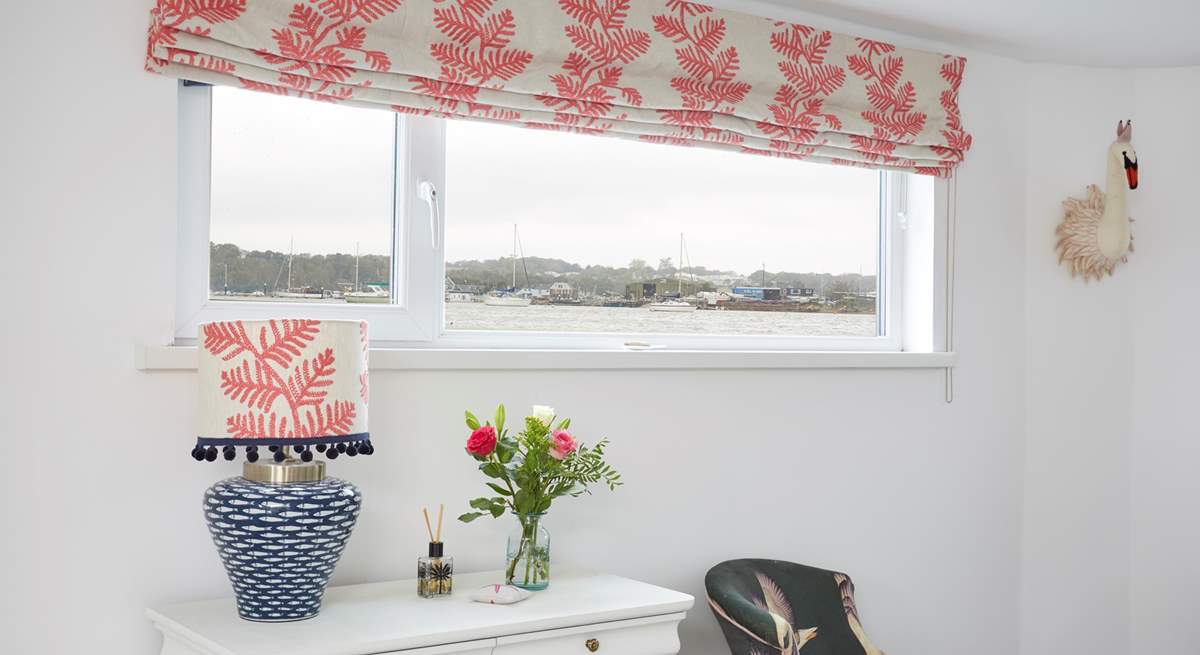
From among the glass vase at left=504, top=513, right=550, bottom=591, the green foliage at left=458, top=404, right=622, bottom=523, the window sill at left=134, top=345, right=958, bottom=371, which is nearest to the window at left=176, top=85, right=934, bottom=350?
the window sill at left=134, top=345, right=958, bottom=371

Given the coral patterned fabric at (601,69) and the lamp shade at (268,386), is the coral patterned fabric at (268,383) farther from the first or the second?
the coral patterned fabric at (601,69)

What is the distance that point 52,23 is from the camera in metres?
2.10

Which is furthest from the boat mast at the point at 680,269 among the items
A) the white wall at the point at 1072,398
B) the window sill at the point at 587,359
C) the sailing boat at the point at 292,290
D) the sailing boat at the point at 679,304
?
the white wall at the point at 1072,398

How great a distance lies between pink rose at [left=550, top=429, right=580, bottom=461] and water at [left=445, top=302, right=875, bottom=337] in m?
0.56

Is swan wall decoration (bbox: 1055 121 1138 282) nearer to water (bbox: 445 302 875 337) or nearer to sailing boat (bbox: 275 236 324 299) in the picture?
water (bbox: 445 302 875 337)

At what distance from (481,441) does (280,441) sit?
0.46 metres

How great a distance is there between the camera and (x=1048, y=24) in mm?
3148

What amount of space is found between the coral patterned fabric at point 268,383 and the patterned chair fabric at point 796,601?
1.09 metres

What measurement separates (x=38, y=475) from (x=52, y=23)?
2.93 ft

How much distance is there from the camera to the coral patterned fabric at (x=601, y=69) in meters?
2.22

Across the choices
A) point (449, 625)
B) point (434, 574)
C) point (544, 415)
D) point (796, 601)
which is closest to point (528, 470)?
point (544, 415)

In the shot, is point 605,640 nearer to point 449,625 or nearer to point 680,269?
point 449,625

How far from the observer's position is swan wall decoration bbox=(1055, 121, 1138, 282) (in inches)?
135

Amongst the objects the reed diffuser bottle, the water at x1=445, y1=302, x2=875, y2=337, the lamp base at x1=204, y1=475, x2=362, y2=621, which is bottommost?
the reed diffuser bottle
